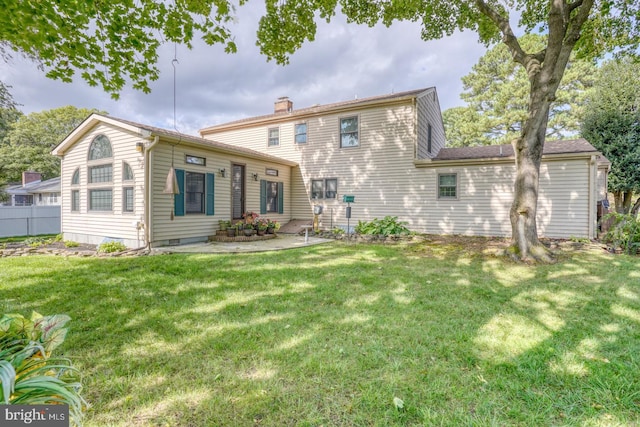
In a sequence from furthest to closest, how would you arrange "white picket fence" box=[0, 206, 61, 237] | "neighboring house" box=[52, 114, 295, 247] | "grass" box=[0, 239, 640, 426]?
"white picket fence" box=[0, 206, 61, 237], "neighboring house" box=[52, 114, 295, 247], "grass" box=[0, 239, 640, 426]

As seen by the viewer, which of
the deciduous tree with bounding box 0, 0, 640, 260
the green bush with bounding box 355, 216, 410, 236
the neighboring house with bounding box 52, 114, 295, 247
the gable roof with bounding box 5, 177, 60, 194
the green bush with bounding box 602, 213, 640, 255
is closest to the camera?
the deciduous tree with bounding box 0, 0, 640, 260

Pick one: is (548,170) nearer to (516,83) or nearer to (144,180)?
(144,180)

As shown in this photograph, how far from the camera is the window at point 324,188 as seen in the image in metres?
12.9

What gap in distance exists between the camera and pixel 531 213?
6.81m

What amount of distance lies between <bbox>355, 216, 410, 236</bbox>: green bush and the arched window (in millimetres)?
8526

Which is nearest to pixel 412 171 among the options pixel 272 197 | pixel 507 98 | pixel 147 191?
pixel 272 197

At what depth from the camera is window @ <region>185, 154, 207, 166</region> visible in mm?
8859

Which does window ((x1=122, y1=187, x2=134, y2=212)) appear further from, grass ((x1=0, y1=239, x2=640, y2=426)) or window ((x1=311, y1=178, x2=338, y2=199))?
window ((x1=311, y1=178, x2=338, y2=199))

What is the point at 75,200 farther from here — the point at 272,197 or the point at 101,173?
the point at 272,197

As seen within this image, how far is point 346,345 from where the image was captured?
108 inches

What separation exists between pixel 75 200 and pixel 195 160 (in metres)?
4.82

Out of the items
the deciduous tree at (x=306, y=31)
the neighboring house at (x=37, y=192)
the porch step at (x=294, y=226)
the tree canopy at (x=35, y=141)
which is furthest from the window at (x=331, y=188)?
the tree canopy at (x=35, y=141)

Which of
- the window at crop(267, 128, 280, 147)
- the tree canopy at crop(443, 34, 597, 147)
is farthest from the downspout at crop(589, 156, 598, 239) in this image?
the tree canopy at crop(443, 34, 597, 147)

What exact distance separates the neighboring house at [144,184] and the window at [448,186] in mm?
7146
